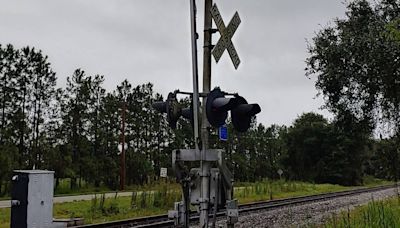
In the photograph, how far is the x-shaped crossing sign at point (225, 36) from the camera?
5.24 m

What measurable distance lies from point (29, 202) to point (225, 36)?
311 cm

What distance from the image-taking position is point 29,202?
638cm

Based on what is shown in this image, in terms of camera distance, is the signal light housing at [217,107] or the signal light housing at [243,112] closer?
the signal light housing at [217,107]

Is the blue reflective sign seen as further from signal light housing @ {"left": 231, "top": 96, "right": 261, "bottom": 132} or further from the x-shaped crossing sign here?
the x-shaped crossing sign

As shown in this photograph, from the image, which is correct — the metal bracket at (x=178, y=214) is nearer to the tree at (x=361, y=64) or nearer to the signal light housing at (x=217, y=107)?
the signal light housing at (x=217, y=107)

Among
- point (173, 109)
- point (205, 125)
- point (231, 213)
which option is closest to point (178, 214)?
point (231, 213)

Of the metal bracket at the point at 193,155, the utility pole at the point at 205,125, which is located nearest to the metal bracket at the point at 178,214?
the utility pole at the point at 205,125

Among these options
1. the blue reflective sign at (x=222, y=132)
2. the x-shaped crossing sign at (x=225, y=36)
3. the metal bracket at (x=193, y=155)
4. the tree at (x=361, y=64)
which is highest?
the tree at (x=361, y=64)

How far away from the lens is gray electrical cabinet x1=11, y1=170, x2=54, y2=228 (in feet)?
20.7

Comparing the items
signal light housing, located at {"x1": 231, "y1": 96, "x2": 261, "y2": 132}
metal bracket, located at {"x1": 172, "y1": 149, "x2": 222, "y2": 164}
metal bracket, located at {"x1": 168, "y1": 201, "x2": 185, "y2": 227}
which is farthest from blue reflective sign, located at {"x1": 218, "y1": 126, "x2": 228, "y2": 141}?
metal bracket, located at {"x1": 168, "y1": 201, "x2": 185, "y2": 227}

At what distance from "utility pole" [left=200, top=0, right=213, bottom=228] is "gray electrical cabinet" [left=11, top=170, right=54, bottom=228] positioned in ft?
7.73

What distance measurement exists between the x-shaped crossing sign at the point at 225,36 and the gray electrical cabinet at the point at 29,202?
2.82m

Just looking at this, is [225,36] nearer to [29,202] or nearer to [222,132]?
[222,132]

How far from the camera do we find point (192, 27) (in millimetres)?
5207
